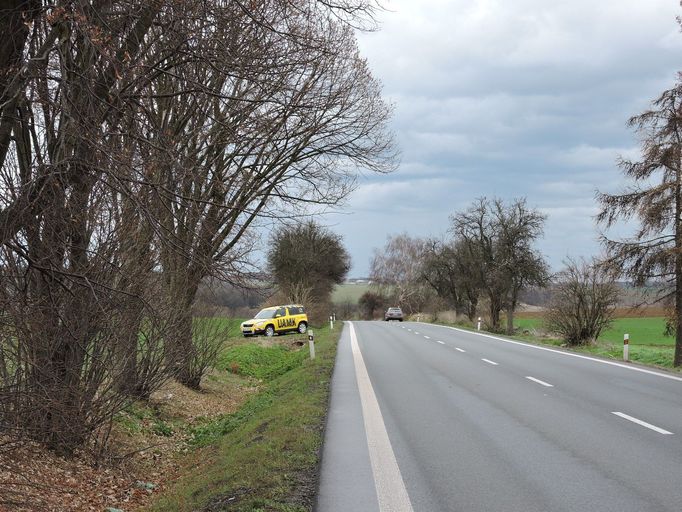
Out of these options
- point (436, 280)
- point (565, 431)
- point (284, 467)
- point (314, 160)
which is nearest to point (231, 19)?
point (284, 467)

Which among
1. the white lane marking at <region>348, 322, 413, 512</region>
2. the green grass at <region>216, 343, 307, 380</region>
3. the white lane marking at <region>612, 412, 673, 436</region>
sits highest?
the white lane marking at <region>612, 412, 673, 436</region>

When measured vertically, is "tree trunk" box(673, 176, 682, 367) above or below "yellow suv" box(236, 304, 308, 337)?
above

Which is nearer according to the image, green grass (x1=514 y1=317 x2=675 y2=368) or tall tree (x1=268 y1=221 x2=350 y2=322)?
green grass (x1=514 y1=317 x2=675 y2=368)

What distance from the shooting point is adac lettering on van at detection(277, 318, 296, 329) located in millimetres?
37750

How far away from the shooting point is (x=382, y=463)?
720 centimetres

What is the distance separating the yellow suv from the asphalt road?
70.8 ft

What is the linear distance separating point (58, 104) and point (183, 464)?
6.96m

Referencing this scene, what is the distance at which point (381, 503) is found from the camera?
18.8 ft

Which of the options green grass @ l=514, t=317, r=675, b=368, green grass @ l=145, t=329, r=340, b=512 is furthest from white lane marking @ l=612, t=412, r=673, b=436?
green grass @ l=514, t=317, r=675, b=368

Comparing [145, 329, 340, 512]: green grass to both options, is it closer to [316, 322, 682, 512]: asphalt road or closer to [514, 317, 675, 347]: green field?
[316, 322, 682, 512]: asphalt road

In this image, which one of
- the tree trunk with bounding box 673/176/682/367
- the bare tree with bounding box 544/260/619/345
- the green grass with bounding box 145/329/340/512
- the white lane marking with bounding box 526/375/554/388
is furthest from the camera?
the bare tree with bounding box 544/260/619/345

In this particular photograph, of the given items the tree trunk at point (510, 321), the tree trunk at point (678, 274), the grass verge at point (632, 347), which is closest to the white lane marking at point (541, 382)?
the grass verge at point (632, 347)

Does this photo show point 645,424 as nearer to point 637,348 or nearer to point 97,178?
point 97,178

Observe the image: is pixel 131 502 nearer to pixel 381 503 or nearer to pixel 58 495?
pixel 58 495
